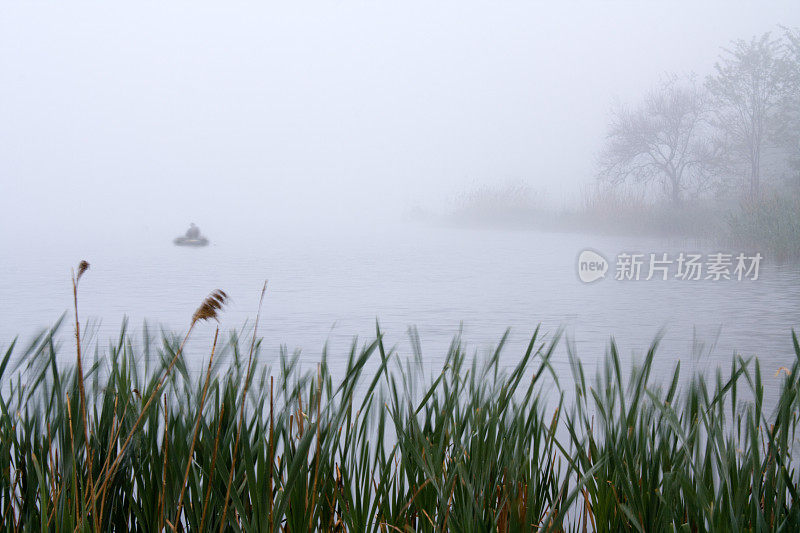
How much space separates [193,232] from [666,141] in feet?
6.27

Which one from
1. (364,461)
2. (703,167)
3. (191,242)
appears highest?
(703,167)

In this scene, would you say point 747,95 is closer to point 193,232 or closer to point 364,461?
point 193,232

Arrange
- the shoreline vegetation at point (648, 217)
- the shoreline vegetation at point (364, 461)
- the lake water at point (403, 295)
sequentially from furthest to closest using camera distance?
the shoreline vegetation at point (648, 217) < the lake water at point (403, 295) < the shoreline vegetation at point (364, 461)

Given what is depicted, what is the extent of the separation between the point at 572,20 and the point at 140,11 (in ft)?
5.80

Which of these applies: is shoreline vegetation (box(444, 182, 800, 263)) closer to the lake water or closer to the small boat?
the lake water

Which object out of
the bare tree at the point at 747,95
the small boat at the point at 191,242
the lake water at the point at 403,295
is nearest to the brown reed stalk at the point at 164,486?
the lake water at the point at 403,295

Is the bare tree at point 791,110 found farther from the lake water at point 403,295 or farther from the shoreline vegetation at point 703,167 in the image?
the lake water at point 403,295

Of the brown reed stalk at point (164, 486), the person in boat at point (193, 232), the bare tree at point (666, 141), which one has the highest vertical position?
the bare tree at point (666, 141)

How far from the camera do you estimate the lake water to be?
108 inches

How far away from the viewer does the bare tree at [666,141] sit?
3070 millimetres

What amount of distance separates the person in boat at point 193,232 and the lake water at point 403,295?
0.07 m

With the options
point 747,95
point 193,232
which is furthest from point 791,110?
point 193,232

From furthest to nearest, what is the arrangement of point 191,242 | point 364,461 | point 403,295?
point 191,242 < point 403,295 < point 364,461

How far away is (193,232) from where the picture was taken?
301cm
